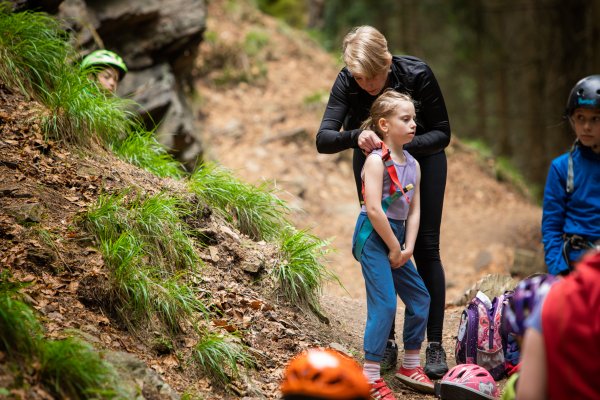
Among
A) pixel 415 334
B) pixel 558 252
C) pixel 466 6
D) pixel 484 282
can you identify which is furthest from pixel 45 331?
pixel 466 6

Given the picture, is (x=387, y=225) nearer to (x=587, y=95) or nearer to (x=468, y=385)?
(x=468, y=385)

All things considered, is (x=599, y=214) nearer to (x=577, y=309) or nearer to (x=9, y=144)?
(x=577, y=309)

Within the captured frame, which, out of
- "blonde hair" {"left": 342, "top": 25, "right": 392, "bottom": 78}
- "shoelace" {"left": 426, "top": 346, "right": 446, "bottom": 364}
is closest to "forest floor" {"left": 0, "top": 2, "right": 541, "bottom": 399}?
"shoelace" {"left": 426, "top": 346, "right": 446, "bottom": 364}

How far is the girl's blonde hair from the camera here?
12.3 ft

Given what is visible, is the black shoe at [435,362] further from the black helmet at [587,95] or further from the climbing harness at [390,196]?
the black helmet at [587,95]

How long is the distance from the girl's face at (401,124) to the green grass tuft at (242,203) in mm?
1603

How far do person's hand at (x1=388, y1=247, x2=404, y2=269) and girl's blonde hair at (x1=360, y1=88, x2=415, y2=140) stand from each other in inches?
27.2

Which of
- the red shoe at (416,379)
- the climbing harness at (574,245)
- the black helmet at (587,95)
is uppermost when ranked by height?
the black helmet at (587,95)

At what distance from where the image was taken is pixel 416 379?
13.1 feet

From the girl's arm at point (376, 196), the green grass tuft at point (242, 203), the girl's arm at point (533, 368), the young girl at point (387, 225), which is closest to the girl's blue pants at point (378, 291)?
the young girl at point (387, 225)

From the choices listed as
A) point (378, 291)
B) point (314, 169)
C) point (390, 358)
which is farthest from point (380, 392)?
point (314, 169)

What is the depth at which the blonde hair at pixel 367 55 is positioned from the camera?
3.80 m

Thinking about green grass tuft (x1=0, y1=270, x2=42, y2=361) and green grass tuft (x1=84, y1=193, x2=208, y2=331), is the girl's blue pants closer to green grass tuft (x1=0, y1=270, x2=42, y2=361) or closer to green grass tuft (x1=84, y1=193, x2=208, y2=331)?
green grass tuft (x1=84, y1=193, x2=208, y2=331)

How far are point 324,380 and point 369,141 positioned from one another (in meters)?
1.79
